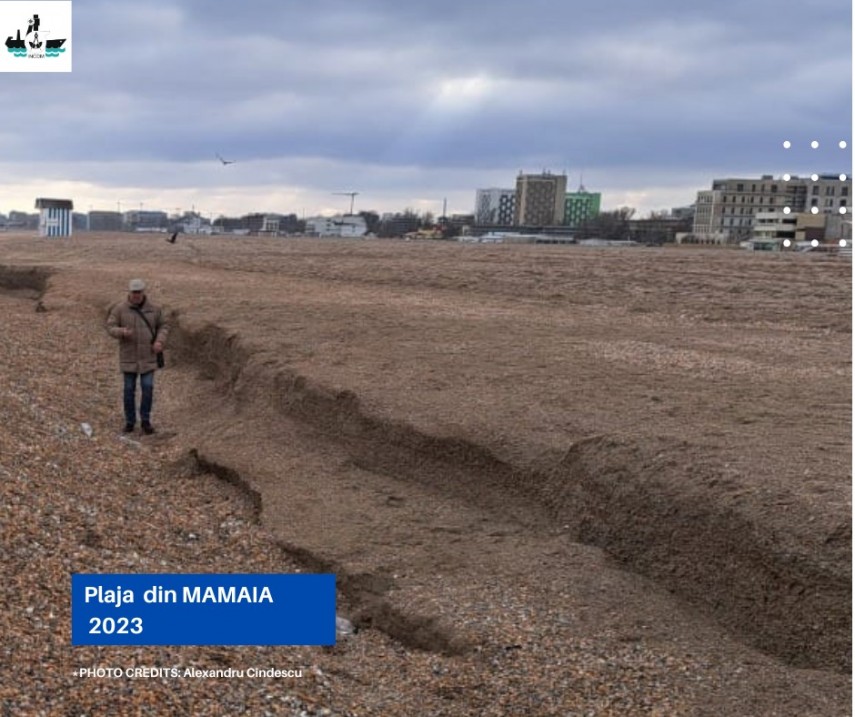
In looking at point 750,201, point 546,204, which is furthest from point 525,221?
point 750,201

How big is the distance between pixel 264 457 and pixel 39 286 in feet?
64.9

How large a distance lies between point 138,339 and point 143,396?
70 centimetres

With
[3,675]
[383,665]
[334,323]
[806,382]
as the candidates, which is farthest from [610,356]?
[3,675]

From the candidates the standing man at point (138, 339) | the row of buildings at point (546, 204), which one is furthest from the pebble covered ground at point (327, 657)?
the row of buildings at point (546, 204)

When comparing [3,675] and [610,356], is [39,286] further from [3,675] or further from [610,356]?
[3,675]

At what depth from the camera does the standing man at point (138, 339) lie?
A: 34.2ft

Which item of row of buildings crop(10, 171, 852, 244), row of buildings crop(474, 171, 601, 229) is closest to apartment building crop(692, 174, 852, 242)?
row of buildings crop(10, 171, 852, 244)

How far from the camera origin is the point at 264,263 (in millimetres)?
35312

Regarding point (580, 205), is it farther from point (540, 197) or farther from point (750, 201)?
point (750, 201)

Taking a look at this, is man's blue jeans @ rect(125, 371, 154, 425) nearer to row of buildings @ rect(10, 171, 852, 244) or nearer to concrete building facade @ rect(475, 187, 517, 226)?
row of buildings @ rect(10, 171, 852, 244)

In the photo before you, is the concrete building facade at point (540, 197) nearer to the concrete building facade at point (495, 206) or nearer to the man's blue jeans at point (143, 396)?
the concrete building facade at point (495, 206)

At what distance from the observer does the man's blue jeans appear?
10719 mm

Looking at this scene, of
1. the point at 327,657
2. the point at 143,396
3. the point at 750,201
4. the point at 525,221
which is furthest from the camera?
the point at 525,221

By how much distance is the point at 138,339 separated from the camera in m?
10.5
